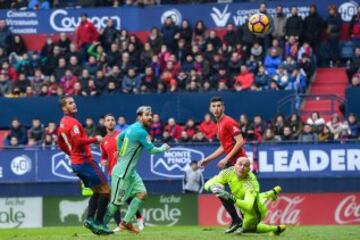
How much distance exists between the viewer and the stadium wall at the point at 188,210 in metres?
28.1

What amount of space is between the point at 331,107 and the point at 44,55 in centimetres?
899

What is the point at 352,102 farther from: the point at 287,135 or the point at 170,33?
the point at 170,33

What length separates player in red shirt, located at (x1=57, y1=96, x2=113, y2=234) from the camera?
18250mm

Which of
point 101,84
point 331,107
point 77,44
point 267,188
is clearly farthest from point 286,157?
point 77,44

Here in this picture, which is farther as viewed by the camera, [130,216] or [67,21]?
[67,21]

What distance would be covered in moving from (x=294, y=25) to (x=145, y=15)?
5.54 metres

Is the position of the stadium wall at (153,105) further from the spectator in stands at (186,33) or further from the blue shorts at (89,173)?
the blue shorts at (89,173)

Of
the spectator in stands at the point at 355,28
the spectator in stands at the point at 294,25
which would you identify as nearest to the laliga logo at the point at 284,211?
the spectator in stands at the point at 294,25

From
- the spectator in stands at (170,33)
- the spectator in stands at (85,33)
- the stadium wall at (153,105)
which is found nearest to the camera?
the stadium wall at (153,105)

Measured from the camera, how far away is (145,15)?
36125 millimetres

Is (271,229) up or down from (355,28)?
down

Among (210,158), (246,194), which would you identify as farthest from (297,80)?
(246,194)

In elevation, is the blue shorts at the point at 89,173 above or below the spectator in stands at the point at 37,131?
above

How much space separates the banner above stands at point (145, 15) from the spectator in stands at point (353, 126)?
6.01 m
